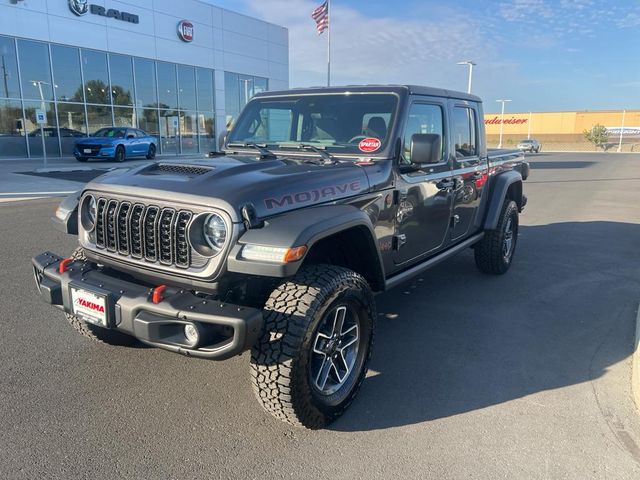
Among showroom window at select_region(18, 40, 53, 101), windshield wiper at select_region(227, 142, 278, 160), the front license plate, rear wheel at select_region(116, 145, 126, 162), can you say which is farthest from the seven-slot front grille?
showroom window at select_region(18, 40, 53, 101)

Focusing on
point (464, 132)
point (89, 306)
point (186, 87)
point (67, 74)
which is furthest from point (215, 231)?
point (186, 87)

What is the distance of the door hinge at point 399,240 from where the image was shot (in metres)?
3.76

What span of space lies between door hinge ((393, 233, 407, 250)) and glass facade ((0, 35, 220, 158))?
883 inches

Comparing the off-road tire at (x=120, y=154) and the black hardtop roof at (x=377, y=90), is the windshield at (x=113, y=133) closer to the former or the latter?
the off-road tire at (x=120, y=154)

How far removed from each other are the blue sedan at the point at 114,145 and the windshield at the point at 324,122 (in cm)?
1818

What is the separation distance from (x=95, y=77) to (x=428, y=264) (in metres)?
23.8

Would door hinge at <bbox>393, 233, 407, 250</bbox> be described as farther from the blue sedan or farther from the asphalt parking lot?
the blue sedan

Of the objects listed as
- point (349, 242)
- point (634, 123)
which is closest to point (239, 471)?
point (349, 242)

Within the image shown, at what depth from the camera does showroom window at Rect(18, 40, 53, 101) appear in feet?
69.1

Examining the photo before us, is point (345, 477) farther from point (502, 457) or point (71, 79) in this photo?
point (71, 79)

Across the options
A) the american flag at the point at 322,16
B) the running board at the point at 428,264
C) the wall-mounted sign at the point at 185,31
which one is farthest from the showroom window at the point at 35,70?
the running board at the point at 428,264

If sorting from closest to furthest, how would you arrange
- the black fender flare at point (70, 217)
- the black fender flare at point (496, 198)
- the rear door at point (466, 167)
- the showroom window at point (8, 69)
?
the black fender flare at point (70, 217), the rear door at point (466, 167), the black fender flare at point (496, 198), the showroom window at point (8, 69)

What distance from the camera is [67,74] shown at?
22.6 m

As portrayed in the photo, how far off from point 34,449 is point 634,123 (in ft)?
324
